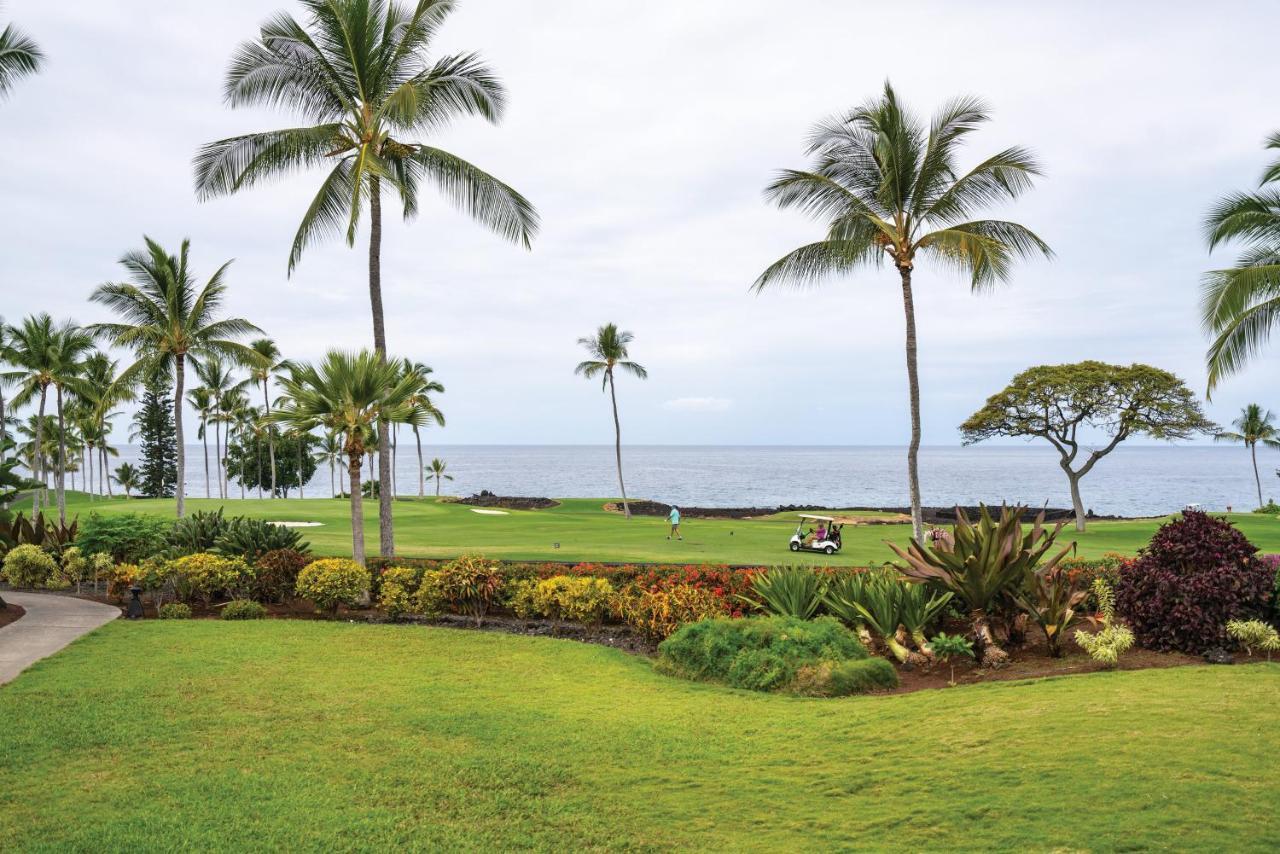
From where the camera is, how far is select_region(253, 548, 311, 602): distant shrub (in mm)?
15781

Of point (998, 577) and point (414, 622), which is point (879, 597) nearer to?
point (998, 577)

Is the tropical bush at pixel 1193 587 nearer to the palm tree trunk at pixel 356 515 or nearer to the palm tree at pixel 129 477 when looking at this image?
the palm tree trunk at pixel 356 515

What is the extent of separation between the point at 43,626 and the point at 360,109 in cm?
1208

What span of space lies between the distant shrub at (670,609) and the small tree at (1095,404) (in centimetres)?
2917

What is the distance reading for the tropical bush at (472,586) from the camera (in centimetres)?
1423

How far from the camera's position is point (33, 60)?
15.3m

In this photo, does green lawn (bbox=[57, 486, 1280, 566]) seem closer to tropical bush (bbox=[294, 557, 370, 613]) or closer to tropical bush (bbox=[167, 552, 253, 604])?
tropical bush (bbox=[294, 557, 370, 613])

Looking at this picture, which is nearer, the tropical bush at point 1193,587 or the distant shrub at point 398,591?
the tropical bush at point 1193,587

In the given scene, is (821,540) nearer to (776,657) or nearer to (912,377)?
(912,377)

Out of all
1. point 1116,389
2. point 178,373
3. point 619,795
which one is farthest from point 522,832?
point 1116,389

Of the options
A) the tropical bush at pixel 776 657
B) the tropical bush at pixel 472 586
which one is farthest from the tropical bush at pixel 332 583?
the tropical bush at pixel 776 657

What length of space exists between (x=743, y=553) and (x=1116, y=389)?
76.2 ft

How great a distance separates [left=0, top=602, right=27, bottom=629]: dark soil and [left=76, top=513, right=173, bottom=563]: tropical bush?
311cm

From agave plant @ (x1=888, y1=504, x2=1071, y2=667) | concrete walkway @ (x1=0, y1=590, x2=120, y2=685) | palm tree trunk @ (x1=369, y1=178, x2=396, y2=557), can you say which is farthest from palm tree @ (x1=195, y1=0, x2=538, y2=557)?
agave plant @ (x1=888, y1=504, x2=1071, y2=667)
